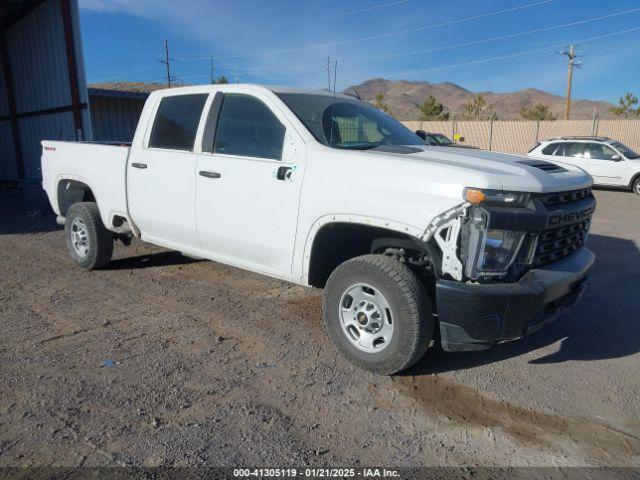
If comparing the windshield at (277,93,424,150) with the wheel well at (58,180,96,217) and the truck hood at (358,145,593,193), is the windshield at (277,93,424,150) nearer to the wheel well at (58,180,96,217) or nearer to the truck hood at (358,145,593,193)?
the truck hood at (358,145,593,193)

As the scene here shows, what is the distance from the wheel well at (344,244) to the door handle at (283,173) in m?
0.50

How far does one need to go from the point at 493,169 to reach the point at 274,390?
203cm

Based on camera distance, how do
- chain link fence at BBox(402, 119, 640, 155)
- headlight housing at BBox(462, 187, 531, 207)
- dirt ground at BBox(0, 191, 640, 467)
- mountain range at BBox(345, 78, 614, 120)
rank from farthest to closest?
mountain range at BBox(345, 78, 614, 120) → chain link fence at BBox(402, 119, 640, 155) → headlight housing at BBox(462, 187, 531, 207) → dirt ground at BBox(0, 191, 640, 467)

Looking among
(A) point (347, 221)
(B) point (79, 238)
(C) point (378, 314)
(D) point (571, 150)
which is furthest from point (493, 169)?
(D) point (571, 150)

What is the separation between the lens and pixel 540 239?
10.4 feet

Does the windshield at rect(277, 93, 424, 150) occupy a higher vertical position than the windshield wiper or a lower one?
higher

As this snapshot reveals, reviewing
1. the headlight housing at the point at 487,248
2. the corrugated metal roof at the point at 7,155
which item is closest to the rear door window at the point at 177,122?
the headlight housing at the point at 487,248

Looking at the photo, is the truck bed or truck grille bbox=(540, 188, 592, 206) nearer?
truck grille bbox=(540, 188, 592, 206)

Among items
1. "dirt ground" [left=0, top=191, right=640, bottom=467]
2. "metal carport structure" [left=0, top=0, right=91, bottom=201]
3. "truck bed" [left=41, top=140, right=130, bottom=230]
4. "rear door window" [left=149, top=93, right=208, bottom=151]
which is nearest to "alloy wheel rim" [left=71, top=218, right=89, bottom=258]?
"truck bed" [left=41, top=140, right=130, bottom=230]

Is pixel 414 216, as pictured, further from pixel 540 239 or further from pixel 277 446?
pixel 277 446

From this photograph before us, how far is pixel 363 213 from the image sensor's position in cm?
336

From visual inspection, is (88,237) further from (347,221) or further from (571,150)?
(571,150)

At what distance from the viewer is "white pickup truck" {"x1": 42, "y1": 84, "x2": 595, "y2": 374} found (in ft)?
9.88

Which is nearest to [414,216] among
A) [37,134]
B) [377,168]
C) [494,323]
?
Result: [377,168]
